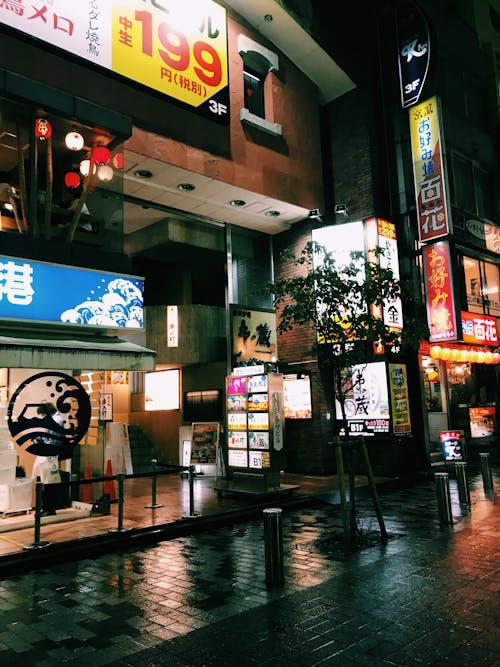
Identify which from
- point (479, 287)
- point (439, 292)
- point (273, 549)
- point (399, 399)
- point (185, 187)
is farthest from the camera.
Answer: point (479, 287)

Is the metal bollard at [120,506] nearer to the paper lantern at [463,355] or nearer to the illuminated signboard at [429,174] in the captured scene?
the illuminated signboard at [429,174]

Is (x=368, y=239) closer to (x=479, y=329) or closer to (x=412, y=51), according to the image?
(x=479, y=329)

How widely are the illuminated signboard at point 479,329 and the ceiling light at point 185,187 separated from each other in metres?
8.48

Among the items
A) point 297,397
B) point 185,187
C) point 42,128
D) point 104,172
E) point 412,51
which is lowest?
point 297,397

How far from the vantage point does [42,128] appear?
9.79m

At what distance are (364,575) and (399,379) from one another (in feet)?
28.0

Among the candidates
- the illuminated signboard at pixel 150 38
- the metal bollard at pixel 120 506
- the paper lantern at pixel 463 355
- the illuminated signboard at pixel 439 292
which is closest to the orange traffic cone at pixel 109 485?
the metal bollard at pixel 120 506

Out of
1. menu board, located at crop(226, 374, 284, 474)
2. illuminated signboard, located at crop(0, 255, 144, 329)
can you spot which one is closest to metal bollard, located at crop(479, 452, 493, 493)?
menu board, located at crop(226, 374, 284, 474)

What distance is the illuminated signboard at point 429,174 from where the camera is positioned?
14.0 metres

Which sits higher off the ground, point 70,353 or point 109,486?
point 70,353

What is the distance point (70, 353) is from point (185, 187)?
21.6 ft

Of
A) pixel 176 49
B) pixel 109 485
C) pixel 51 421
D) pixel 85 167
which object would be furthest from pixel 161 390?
pixel 176 49

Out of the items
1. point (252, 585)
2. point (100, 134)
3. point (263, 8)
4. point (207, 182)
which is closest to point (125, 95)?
point (100, 134)

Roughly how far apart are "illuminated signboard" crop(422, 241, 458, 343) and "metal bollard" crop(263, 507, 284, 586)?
377 inches
